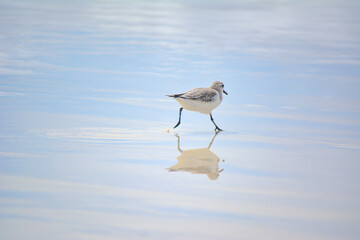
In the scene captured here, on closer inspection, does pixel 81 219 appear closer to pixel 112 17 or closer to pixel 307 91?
pixel 307 91

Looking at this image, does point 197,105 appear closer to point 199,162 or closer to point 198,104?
point 198,104

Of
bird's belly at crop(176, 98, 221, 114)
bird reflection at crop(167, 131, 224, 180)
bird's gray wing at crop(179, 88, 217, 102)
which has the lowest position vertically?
bird reflection at crop(167, 131, 224, 180)

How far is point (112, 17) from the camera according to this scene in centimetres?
2542

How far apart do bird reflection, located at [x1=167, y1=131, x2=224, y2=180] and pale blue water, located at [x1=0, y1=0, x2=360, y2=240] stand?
0.02 metres

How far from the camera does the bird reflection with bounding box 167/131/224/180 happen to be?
20.3 feet

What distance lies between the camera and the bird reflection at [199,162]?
243 inches

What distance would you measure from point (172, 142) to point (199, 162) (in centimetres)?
102

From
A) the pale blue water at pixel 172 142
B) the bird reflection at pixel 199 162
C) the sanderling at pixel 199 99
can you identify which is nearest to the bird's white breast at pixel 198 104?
the sanderling at pixel 199 99

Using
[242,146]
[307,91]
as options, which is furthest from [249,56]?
[242,146]

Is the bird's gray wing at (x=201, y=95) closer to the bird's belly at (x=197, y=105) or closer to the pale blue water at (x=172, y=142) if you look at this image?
the bird's belly at (x=197, y=105)

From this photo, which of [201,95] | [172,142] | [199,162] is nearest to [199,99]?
[201,95]

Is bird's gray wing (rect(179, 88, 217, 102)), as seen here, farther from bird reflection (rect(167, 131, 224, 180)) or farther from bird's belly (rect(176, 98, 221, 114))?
bird reflection (rect(167, 131, 224, 180))

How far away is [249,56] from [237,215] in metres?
11.2

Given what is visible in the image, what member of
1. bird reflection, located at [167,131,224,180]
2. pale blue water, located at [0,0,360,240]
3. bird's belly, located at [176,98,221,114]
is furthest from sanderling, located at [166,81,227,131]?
bird reflection, located at [167,131,224,180]
